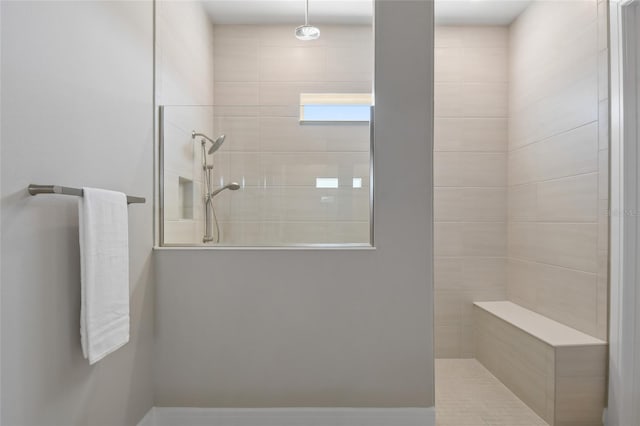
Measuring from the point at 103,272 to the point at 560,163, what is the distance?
102 inches

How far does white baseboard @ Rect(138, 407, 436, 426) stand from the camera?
2.06 m

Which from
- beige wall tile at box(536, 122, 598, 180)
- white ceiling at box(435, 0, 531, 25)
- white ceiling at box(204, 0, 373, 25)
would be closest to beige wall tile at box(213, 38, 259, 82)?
white ceiling at box(204, 0, 373, 25)

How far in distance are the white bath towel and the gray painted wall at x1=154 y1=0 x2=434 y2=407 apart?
1.74 feet

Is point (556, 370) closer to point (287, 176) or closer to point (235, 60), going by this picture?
point (287, 176)

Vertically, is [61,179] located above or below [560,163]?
A: below

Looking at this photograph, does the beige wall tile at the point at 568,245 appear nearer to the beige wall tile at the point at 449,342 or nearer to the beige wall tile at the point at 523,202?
the beige wall tile at the point at 523,202

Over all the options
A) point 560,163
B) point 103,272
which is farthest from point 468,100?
point 103,272

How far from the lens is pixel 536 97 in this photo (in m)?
2.83

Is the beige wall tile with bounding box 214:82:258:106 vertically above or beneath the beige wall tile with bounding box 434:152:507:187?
above

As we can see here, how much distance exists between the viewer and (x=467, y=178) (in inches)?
126

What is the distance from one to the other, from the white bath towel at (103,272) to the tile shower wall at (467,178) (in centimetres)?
237

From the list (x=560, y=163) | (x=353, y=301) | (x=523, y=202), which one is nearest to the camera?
(x=353, y=301)

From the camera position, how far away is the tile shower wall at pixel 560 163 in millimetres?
2211

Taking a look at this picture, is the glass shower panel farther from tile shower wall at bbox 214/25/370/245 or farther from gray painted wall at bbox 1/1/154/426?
gray painted wall at bbox 1/1/154/426
